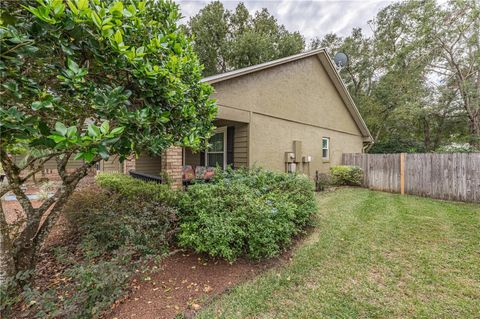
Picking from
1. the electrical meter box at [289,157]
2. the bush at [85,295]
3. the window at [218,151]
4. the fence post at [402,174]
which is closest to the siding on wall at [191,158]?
the window at [218,151]

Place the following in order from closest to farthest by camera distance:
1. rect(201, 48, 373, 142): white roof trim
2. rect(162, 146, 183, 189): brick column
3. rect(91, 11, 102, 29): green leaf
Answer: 1. rect(91, 11, 102, 29): green leaf
2. rect(162, 146, 183, 189): brick column
3. rect(201, 48, 373, 142): white roof trim

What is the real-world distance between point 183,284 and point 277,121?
6.57 metres

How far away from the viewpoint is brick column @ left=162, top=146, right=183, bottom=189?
548 centimetres

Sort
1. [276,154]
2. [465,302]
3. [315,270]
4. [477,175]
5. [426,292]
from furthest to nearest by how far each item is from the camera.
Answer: [276,154]
[477,175]
[315,270]
[426,292]
[465,302]

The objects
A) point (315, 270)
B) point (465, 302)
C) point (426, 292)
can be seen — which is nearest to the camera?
point (465, 302)

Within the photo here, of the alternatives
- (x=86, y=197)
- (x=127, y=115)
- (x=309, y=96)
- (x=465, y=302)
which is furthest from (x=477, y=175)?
(x=86, y=197)

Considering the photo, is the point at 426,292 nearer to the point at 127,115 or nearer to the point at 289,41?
→ the point at 127,115

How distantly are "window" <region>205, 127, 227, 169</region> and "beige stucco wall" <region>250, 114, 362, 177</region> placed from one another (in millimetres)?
1297

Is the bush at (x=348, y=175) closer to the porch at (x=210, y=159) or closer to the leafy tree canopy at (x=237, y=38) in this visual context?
the porch at (x=210, y=159)

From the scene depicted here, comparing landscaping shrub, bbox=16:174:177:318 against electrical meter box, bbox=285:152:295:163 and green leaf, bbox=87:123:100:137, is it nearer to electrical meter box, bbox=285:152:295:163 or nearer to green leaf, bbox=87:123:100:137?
green leaf, bbox=87:123:100:137

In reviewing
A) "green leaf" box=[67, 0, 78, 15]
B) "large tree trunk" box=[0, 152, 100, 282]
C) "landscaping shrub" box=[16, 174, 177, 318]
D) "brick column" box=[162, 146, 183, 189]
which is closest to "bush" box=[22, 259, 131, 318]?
"landscaping shrub" box=[16, 174, 177, 318]

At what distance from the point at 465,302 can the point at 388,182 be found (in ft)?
26.0

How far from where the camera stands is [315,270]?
326 centimetres

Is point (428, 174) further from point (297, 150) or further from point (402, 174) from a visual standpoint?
point (297, 150)
